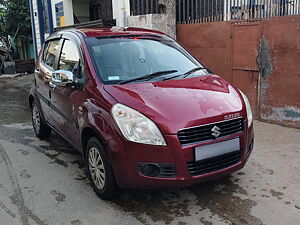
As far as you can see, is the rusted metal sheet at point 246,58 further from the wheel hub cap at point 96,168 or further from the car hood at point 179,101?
the wheel hub cap at point 96,168

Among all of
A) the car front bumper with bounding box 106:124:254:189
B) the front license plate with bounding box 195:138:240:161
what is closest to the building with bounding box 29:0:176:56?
the front license plate with bounding box 195:138:240:161

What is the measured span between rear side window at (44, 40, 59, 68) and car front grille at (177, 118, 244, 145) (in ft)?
8.51

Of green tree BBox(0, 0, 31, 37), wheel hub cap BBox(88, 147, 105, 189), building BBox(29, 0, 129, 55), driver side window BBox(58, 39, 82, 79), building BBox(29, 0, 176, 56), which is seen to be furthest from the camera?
green tree BBox(0, 0, 31, 37)

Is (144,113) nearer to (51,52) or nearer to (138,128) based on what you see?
(138,128)

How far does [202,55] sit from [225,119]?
14.0 feet

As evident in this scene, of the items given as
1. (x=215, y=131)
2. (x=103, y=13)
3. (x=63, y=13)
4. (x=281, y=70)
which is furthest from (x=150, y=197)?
(x=63, y=13)

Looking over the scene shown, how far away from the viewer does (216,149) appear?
311 centimetres

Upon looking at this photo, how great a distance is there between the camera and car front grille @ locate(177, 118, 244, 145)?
117 inches

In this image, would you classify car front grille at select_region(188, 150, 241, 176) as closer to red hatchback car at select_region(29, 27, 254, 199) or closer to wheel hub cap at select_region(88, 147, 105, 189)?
red hatchback car at select_region(29, 27, 254, 199)

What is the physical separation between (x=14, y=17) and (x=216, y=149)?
17.0 metres

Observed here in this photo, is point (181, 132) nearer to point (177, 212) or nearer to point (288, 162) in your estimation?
point (177, 212)

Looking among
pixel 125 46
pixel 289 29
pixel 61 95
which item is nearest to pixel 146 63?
pixel 125 46

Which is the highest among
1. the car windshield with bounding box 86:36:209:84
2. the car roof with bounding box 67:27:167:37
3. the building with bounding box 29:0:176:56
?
the building with bounding box 29:0:176:56

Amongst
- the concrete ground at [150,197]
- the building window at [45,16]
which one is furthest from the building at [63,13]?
the concrete ground at [150,197]
